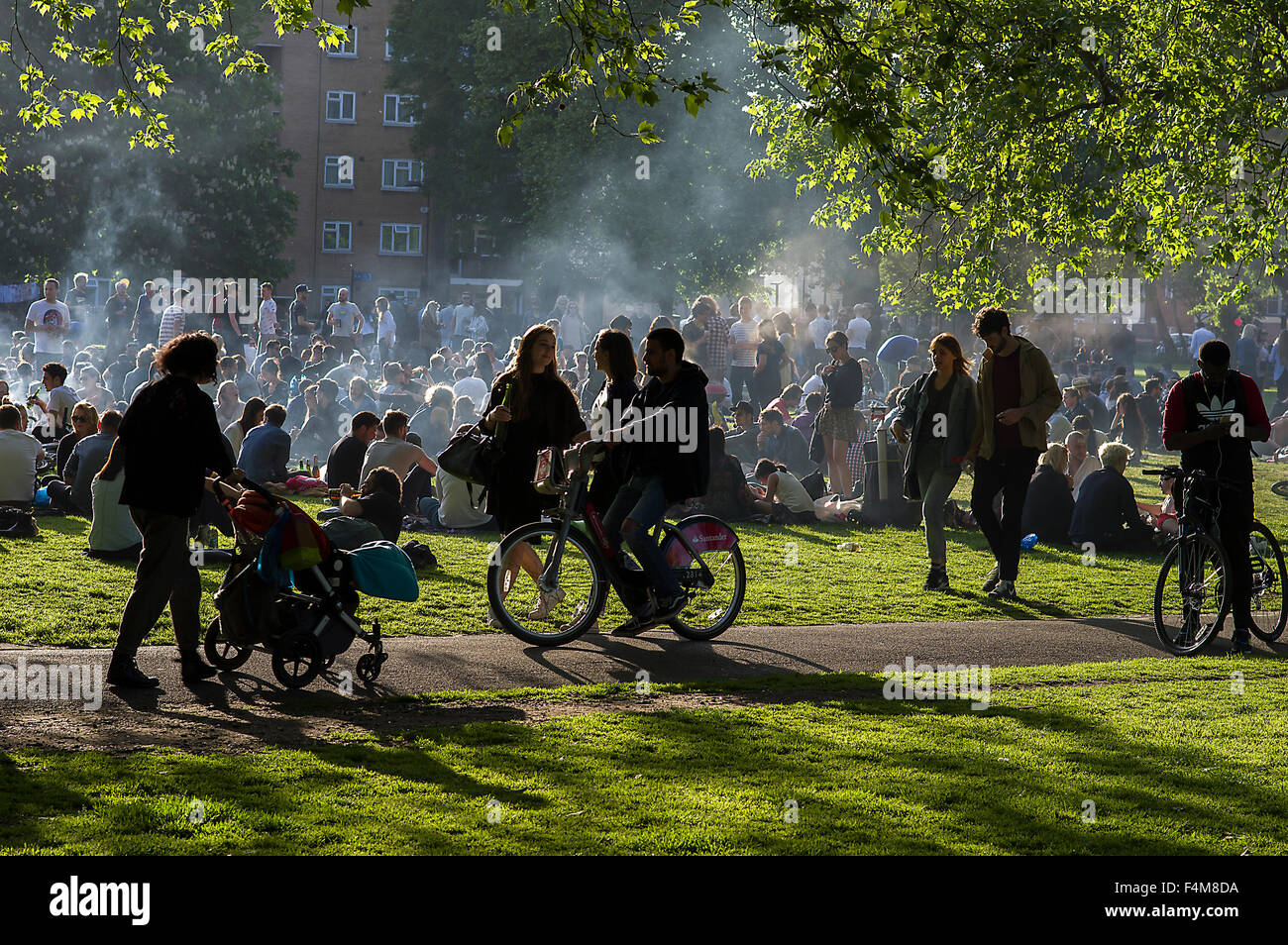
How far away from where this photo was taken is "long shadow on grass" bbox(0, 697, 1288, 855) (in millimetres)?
5152

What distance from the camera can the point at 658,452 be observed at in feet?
29.0

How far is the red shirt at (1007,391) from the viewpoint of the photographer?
11211 millimetres

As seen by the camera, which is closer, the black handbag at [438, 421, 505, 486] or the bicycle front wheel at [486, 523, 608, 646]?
the bicycle front wheel at [486, 523, 608, 646]

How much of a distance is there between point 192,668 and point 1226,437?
640 cm

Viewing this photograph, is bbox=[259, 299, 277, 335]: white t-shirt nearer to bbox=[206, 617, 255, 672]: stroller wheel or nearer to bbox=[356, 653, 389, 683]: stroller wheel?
bbox=[206, 617, 255, 672]: stroller wheel

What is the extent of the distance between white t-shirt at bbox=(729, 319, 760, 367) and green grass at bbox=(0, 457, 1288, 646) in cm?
948

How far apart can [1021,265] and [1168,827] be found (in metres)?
39.7

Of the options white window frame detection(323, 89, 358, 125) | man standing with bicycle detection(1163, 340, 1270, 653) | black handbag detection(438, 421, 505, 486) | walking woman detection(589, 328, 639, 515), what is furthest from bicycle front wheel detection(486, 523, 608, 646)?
white window frame detection(323, 89, 358, 125)

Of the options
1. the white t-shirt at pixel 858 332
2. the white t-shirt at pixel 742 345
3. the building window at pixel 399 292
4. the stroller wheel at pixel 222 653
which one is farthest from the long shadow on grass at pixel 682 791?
the building window at pixel 399 292

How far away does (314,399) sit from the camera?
20.1 metres

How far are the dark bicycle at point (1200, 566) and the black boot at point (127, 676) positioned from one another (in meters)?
6.12

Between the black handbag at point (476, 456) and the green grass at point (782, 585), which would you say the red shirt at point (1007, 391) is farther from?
the black handbag at point (476, 456)
